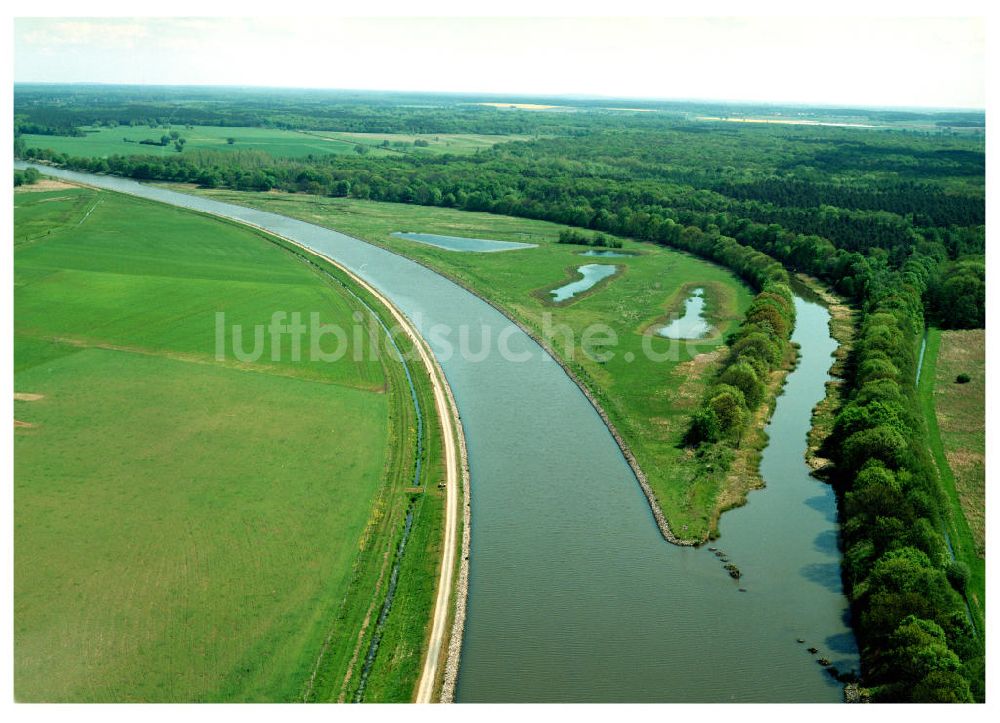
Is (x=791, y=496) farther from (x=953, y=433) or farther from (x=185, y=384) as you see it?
(x=185, y=384)

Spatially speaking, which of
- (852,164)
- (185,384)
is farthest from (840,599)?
(852,164)

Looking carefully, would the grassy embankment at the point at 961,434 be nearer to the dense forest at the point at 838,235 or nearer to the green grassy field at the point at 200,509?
the dense forest at the point at 838,235

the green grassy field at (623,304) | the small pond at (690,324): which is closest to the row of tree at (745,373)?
the green grassy field at (623,304)

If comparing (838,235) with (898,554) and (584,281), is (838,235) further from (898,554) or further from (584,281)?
(898,554)

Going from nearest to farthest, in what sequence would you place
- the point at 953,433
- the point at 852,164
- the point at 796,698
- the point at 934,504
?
the point at 796,698 < the point at 934,504 < the point at 953,433 < the point at 852,164

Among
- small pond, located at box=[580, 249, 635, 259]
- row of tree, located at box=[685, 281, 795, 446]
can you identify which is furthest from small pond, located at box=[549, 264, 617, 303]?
row of tree, located at box=[685, 281, 795, 446]

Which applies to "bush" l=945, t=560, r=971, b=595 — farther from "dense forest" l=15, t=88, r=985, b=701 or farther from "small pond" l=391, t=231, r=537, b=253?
"small pond" l=391, t=231, r=537, b=253

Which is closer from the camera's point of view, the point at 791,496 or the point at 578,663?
the point at 578,663
